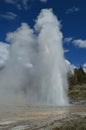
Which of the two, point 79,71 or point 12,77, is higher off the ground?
point 79,71

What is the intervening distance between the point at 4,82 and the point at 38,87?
25062 mm

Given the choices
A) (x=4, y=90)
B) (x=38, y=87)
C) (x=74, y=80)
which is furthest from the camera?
(x=74, y=80)

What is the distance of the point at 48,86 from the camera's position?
5334cm

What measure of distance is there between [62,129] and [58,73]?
36971 millimetres

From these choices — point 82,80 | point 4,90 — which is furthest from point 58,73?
point 82,80

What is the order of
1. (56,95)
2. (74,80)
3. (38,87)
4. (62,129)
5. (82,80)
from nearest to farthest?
(62,129)
(56,95)
(38,87)
(74,80)
(82,80)

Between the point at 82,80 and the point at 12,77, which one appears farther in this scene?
the point at 82,80

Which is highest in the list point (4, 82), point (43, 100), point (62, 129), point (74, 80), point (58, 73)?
point (74, 80)

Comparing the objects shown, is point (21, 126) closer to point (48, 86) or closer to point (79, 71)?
point (48, 86)

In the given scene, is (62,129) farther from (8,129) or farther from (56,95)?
(56,95)

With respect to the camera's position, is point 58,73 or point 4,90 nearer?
point 58,73

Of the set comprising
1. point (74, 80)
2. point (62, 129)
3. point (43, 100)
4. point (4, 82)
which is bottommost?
point (62, 129)

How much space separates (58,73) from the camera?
5388 centimetres

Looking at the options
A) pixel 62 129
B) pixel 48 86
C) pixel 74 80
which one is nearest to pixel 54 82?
pixel 48 86
